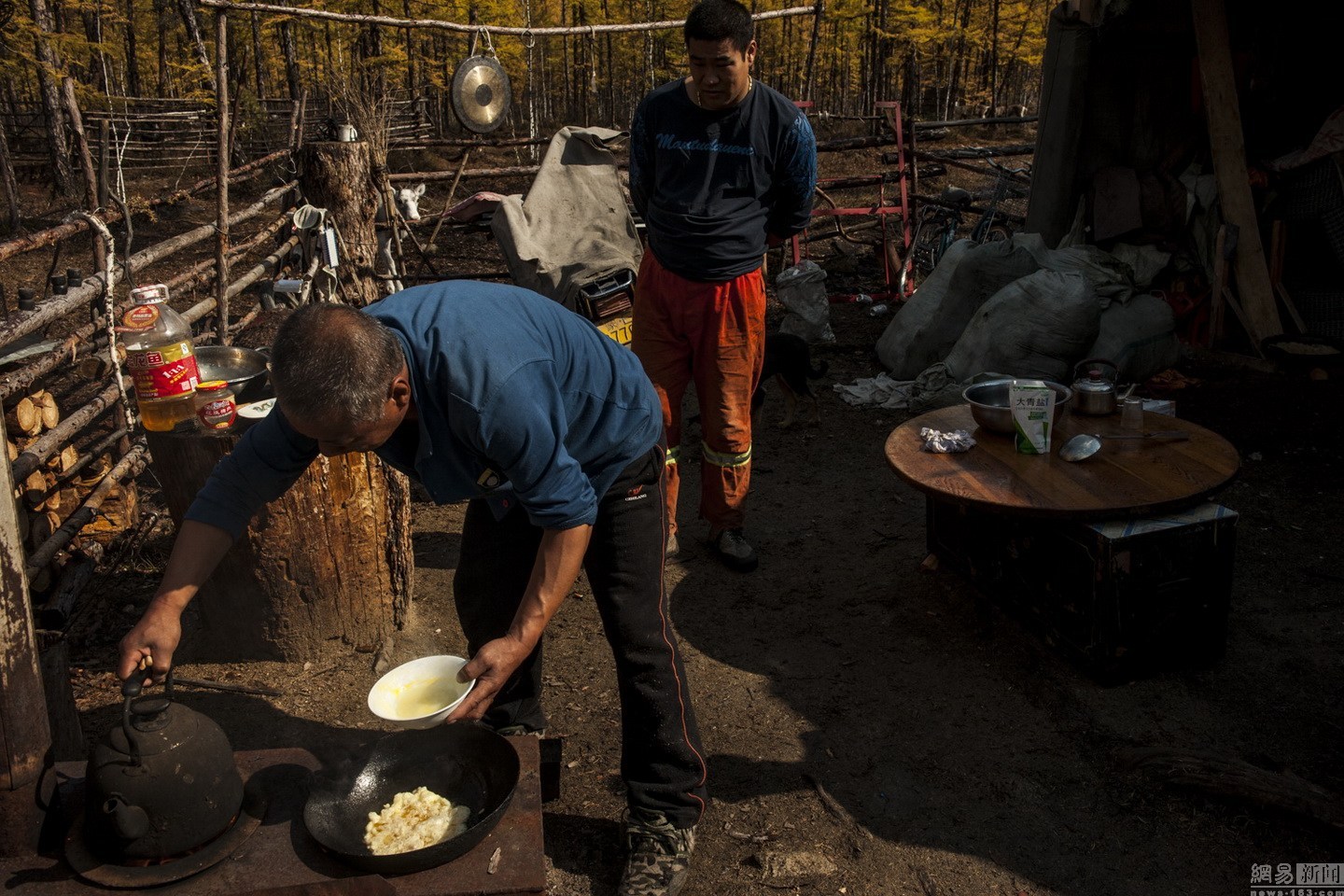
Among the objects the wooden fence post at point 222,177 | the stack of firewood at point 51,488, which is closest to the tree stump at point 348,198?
the wooden fence post at point 222,177

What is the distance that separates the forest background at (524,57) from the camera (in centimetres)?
2148

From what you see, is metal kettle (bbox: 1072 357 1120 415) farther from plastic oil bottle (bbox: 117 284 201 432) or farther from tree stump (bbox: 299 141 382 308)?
tree stump (bbox: 299 141 382 308)

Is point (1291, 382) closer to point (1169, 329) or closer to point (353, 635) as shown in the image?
point (1169, 329)

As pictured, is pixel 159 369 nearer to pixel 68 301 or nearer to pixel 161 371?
pixel 161 371

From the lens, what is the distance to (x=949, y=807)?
2.79 m

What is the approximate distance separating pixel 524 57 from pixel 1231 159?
26.4 metres

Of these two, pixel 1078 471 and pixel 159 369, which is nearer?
pixel 159 369

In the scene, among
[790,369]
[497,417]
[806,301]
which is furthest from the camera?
[806,301]

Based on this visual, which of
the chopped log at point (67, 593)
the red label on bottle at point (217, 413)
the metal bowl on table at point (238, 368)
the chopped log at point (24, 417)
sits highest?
the metal bowl on table at point (238, 368)

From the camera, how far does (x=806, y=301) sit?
757 cm

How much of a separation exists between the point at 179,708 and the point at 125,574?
261 centimetres

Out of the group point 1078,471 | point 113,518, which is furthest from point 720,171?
point 113,518

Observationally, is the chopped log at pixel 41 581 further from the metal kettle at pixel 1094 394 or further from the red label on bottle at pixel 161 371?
the metal kettle at pixel 1094 394

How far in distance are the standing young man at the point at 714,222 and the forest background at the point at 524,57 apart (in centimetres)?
1684
